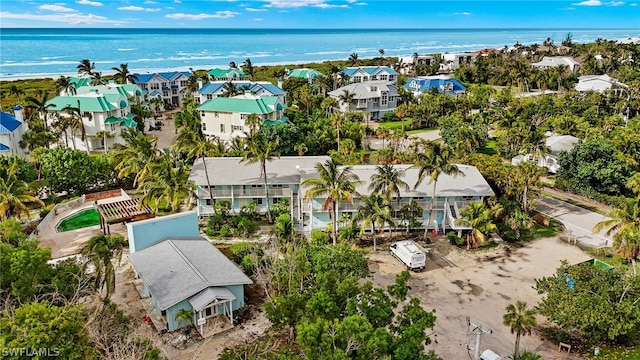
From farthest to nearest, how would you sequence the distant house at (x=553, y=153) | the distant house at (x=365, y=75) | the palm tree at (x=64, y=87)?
the distant house at (x=365, y=75)
the palm tree at (x=64, y=87)
the distant house at (x=553, y=153)

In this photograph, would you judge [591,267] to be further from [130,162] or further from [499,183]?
[130,162]

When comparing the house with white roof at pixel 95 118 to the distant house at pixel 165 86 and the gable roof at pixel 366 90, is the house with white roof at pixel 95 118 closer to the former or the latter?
the distant house at pixel 165 86

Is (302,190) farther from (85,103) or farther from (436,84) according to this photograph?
(436,84)

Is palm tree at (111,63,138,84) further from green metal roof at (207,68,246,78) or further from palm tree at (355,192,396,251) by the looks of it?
palm tree at (355,192,396,251)

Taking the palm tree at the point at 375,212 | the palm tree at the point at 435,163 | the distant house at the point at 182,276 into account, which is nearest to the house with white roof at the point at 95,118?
the distant house at the point at 182,276

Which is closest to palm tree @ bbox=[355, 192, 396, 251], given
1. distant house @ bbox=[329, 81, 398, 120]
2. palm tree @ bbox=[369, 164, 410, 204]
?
palm tree @ bbox=[369, 164, 410, 204]

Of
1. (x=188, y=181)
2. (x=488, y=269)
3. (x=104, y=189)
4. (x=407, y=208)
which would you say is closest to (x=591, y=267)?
(x=488, y=269)

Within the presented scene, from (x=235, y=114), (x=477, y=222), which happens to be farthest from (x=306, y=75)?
(x=477, y=222)
